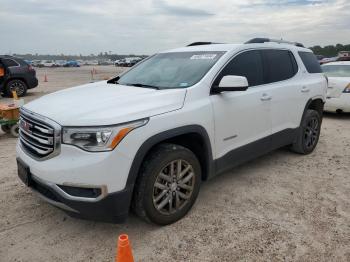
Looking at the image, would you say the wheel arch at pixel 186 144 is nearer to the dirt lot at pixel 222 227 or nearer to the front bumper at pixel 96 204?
the front bumper at pixel 96 204

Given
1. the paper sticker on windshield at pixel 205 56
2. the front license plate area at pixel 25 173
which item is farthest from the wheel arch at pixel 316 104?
the front license plate area at pixel 25 173

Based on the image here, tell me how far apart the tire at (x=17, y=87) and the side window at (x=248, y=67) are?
37.7 feet

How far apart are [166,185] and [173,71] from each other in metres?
1.48

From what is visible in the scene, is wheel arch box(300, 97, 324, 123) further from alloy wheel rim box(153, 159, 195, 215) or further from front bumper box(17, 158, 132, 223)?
Result: front bumper box(17, 158, 132, 223)

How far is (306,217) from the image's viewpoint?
358 cm

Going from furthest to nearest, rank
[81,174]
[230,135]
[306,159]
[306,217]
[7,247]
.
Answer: [306,159] → [230,135] → [306,217] → [7,247] → [81,174]

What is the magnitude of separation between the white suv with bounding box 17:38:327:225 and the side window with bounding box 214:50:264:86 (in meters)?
0.01

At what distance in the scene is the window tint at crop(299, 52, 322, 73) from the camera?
17.9 feet

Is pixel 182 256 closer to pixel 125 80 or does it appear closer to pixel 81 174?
pixel 81 174

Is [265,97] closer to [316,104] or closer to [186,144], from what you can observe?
[186,144]

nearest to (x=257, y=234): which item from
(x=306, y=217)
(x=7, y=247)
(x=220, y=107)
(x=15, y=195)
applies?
(x=306, y=217)

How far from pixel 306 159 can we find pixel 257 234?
2.64 meters

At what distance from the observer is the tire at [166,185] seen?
3062mm

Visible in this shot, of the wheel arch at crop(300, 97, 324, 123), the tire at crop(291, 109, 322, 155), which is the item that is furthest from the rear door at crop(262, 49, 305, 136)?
the wheel arch at crop(300, 97, 324, 123)
